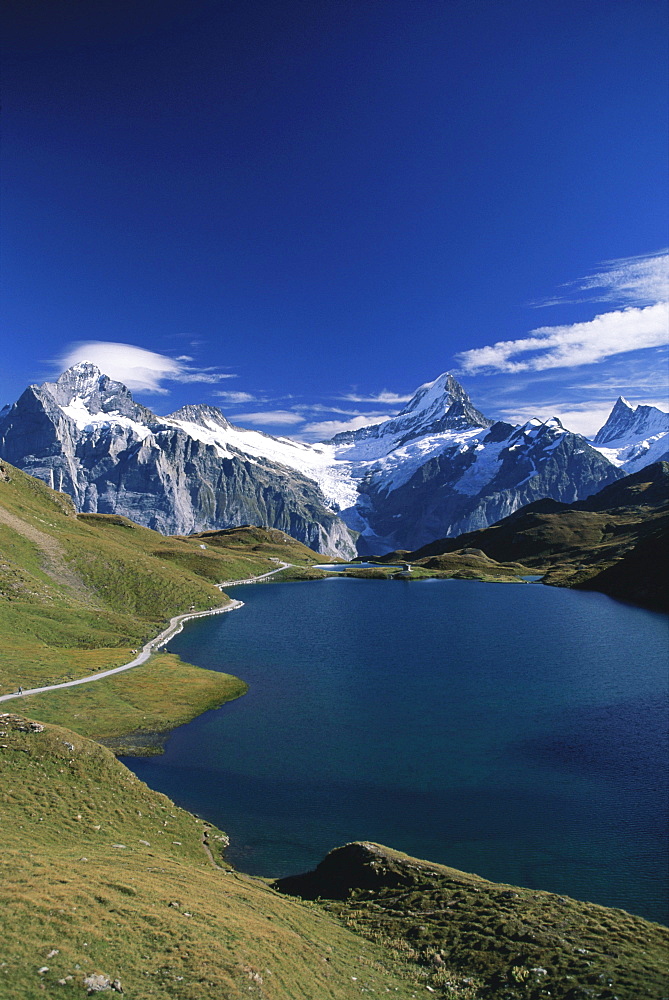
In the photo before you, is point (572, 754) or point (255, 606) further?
point (255, 606)

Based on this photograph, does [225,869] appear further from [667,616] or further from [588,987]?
[667,616]

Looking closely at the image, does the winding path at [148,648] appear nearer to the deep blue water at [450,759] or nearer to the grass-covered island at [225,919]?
the deep blue water at [450,759]

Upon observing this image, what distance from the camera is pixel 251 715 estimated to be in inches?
2680

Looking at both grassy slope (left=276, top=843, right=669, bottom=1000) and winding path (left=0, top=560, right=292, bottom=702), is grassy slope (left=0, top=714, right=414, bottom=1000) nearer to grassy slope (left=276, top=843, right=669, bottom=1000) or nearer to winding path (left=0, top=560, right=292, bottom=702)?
grassy slope (left=276, top=843, right=669, bottom=1000)

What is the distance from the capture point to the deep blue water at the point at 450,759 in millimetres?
37844

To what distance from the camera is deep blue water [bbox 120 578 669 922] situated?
124 ft

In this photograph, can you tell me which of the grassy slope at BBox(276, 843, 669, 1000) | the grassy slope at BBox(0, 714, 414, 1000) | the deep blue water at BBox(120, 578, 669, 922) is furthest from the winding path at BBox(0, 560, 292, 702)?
the grassy slope at BBox(276, 843, 669, 1000)

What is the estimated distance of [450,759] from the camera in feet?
176

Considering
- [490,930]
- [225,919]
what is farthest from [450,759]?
[225,919]

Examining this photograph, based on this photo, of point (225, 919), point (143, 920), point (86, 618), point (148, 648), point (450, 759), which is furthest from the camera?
point (86, 618)

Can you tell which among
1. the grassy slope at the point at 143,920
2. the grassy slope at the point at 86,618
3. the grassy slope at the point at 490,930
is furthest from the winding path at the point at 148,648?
the grassy slope at the point at 490,930

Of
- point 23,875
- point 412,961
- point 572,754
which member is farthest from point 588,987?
point 572,754

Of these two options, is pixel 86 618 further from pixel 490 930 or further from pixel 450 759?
pixel 490 930

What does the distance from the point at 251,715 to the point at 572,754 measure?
123 ft
